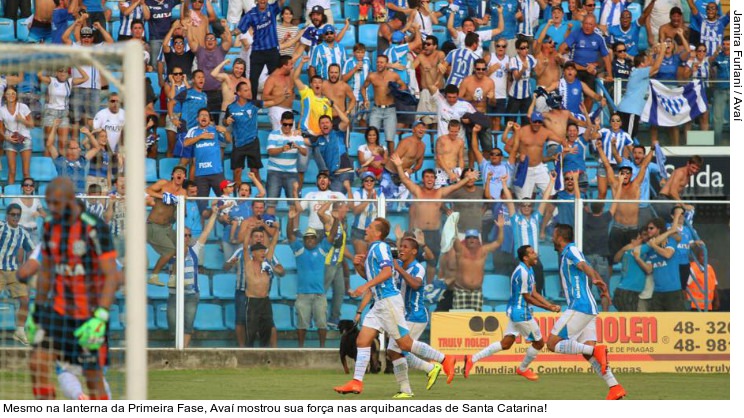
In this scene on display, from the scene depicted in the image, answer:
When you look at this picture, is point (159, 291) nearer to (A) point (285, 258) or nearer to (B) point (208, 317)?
(B) point (208, 317)

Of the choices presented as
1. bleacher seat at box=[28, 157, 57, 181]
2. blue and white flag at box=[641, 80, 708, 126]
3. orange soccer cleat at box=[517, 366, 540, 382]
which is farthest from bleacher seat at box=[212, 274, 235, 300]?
blue and white flag at box=[641, 80, 708, 126]

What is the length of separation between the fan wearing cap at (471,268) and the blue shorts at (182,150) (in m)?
4.20

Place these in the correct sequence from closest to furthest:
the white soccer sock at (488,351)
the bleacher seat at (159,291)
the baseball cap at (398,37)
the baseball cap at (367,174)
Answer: the white soccer sock at (488,351) < the bleacher seat at (159,291) < the baseball cap at (367,174) < the baseball cap at (398,37)

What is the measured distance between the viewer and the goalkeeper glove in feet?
28.4

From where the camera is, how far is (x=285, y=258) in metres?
16.3

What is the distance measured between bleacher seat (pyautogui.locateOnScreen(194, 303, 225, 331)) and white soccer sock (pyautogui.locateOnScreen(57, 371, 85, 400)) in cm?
725

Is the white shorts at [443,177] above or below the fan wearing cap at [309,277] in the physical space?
above

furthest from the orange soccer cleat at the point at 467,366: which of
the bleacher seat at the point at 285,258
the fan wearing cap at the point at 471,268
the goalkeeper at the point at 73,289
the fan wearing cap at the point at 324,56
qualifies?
the goalkeeper at the point at 73,289

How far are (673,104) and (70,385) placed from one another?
42.7 ft

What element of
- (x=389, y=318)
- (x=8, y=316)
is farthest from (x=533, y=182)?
(x=8, y=316)

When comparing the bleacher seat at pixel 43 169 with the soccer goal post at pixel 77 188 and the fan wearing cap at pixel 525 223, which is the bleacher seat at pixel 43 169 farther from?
the fan wearing cap at pixel 525 223

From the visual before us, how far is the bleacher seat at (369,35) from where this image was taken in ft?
68.0

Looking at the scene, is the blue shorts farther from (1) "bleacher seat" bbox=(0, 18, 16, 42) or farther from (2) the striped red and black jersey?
(2) the striped red and black jersey

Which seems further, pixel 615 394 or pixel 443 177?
pixel 443 177
